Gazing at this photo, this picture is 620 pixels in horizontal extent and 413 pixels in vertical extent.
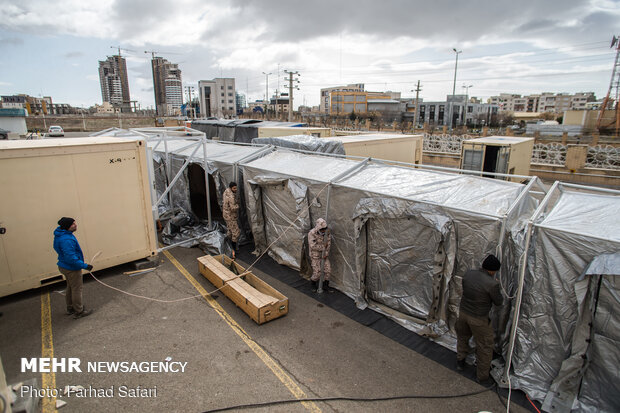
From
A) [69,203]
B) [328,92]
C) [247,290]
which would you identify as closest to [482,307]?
[247,290]

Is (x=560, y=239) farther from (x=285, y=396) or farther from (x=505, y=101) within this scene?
(x=505, y=101)

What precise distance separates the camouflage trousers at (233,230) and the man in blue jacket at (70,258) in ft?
12.2

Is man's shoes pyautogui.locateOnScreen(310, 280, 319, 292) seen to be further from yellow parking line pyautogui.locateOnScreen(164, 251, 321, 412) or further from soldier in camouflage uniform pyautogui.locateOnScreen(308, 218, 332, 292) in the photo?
yellow parking line pyautogui.locateOnScreen(164, 251, 321, 412)

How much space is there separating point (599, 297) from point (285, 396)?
404cm

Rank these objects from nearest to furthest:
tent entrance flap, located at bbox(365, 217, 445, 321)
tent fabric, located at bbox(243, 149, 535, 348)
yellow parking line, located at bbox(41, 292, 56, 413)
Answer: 1. yellow parking line, located at bbox(41, 292, 56, 413)
2. tent fabric, located at bbox(243, 149, 535, 348)
3. tent entrance flap, located at bbox(365, 217, 445, 321)

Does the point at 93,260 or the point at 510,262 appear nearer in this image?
the point at 510,262

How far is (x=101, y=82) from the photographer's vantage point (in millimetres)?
154000

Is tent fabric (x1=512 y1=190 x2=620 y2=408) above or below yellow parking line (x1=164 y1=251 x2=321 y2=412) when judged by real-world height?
above

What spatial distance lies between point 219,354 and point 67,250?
3077 mm

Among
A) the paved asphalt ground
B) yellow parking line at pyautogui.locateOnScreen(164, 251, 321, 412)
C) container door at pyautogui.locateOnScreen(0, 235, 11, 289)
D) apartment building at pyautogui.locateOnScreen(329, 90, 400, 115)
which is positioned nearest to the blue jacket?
the paved asphalt ground

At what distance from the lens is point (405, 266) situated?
6.10 m

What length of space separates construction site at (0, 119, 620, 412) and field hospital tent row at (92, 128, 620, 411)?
0.08 feet

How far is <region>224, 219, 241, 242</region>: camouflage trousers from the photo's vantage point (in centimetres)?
919

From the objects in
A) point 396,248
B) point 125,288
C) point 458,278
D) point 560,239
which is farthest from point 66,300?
point 560,239
